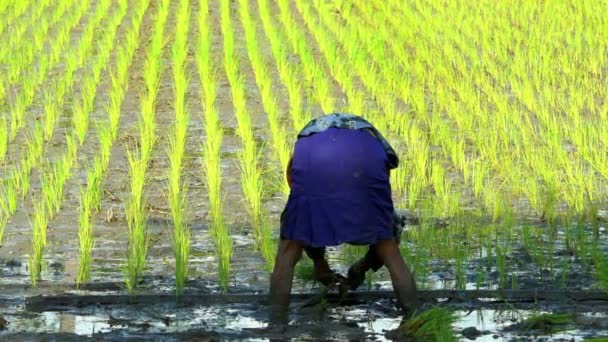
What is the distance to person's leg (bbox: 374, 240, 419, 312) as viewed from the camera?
4.89 m

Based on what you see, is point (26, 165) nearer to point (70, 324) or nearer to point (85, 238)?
point (85, 238)

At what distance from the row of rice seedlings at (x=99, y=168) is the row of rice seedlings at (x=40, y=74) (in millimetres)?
368

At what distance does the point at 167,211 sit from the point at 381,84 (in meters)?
3.74

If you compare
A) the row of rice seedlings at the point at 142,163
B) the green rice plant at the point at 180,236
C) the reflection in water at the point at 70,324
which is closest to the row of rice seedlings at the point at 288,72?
the row of rice seedlings at the point at 142,163

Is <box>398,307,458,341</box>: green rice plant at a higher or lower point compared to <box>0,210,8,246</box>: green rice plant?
lower

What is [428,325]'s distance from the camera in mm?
4531

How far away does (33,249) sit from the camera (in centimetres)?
608

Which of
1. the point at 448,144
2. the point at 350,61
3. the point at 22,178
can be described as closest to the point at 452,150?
the point at 448,144

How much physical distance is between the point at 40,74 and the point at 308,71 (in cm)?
206

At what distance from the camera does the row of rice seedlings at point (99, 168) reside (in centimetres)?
562

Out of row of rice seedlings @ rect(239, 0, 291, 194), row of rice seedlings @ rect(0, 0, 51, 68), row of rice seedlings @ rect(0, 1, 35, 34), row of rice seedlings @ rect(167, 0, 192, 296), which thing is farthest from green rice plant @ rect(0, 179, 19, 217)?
row of rice seedlings @ rect(0, 1, 35, 34)

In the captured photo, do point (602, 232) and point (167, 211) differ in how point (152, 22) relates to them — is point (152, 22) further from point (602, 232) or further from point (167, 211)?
point (602, 232)

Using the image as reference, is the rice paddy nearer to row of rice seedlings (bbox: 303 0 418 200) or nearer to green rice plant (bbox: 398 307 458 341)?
row of rice seedlings (bbox: 303 0 418 200)

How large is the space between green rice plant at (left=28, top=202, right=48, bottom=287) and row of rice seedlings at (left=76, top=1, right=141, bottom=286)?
0.53 ft
